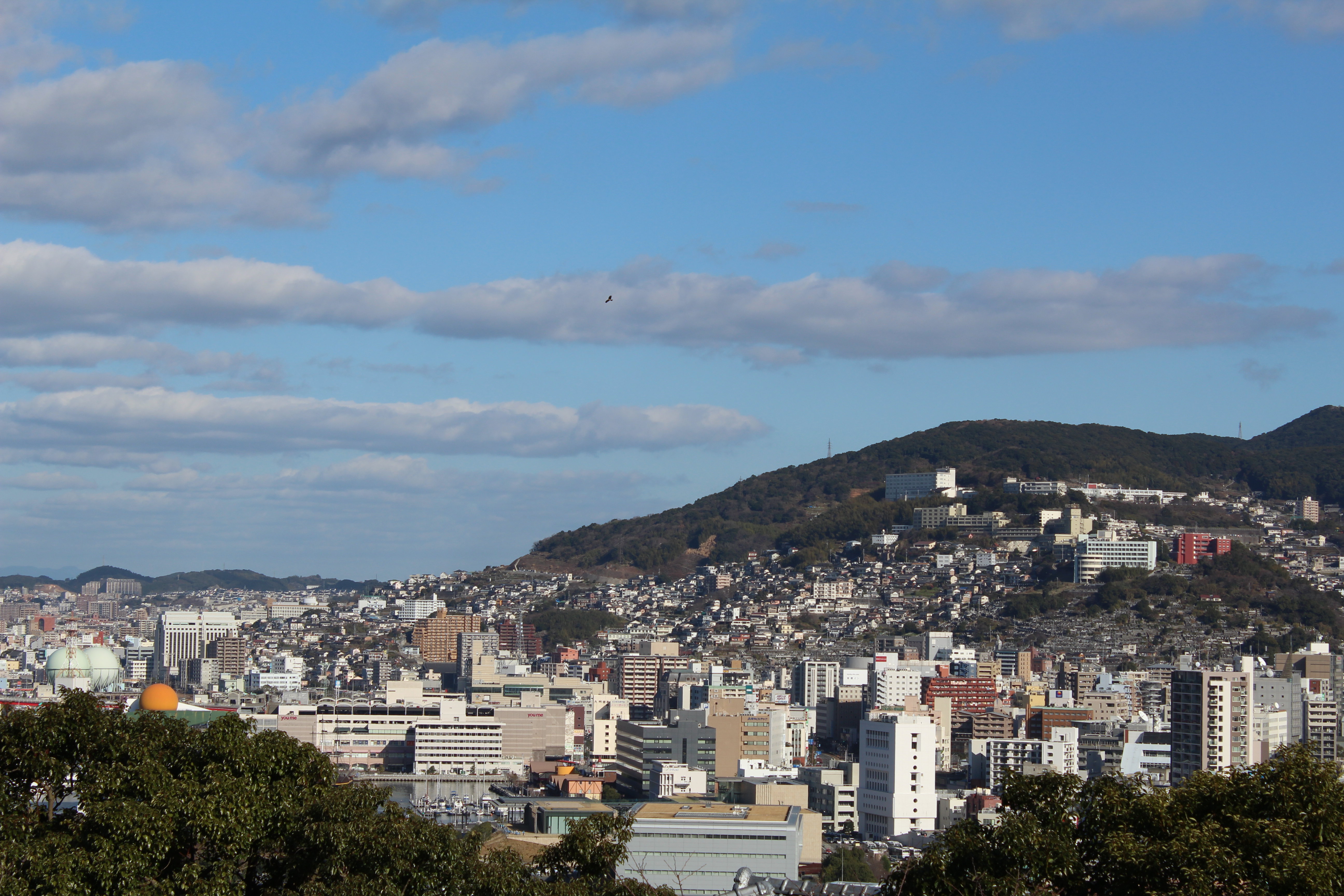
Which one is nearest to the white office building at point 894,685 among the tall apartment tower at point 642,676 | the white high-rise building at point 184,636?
the tall apartment tower at point 642,676

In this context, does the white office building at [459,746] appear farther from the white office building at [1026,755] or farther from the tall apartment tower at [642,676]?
the white office building at [1026,755]

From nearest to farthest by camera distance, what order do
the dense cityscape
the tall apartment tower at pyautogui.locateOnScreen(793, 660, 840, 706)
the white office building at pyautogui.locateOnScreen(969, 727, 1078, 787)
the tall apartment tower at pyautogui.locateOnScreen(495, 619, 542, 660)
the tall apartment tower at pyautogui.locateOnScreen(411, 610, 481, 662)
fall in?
the dense cityscape < the white office building at pyautogui.locateOnScreen(969, 727, 1078, 787) < the tall apartment tower at pyautogui.locateOnScreen(793, 660, 840, 706) < the tall apartment tower at pyautogui.locateOnScreen(495, 619, 542, 660) < the tall apartment tower at pyautogui.locateOnScreen(411, 610, 481, 662)

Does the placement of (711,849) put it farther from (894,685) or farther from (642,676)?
(642,676)

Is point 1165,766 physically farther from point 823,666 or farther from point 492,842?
point 823,666

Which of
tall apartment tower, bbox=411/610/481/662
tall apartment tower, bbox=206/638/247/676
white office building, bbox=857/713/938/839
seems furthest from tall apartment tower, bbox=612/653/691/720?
white office building, bbox=857/713/938/839

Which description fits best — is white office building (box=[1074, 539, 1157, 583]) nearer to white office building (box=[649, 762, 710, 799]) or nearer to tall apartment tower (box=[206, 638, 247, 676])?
tall apartment tower (box=[206, 638, 247, 676])

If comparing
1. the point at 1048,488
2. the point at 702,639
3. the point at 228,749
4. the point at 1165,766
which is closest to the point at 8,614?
the point at 702,639
